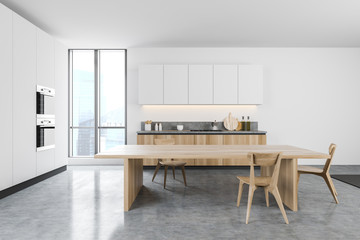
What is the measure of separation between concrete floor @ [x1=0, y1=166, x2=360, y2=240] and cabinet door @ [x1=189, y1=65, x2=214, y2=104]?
224 centimetres

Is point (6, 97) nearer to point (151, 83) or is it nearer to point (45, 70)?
point (45, 70)

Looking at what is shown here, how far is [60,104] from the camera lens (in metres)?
5.79

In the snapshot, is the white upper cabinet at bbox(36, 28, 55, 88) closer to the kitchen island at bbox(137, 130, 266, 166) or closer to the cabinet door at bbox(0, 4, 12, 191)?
the cabinet door at bbox(0, 4, 12, 191)

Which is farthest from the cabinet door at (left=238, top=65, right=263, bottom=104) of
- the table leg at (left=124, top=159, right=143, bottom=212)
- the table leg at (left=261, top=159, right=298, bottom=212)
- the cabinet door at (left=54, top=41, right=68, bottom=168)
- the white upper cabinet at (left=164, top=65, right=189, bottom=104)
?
the cabinet door at (left=54, top=41, right=68, bottom=168)

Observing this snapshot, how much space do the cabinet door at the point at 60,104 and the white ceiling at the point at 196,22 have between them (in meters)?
0.42

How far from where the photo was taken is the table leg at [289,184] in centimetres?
323

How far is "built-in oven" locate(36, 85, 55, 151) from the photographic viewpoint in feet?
15.8

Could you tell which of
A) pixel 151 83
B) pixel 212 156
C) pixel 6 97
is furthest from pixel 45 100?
pixel 212 156

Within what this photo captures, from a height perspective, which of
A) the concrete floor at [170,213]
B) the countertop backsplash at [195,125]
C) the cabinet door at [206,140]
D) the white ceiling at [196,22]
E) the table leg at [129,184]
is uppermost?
the white ceiling at [196,22]

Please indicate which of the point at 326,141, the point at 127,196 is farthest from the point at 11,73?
the point at 326,141

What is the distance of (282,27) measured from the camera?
512 cm

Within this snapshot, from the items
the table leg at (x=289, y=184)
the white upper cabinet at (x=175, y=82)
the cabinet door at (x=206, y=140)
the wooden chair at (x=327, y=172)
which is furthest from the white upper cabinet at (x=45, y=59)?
the wooden chair at (x=327, y=172)

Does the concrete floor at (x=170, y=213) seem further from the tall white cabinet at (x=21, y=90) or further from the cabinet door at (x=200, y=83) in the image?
the cabinet door at (x=200, y=83)

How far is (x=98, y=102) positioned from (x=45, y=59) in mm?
1894
